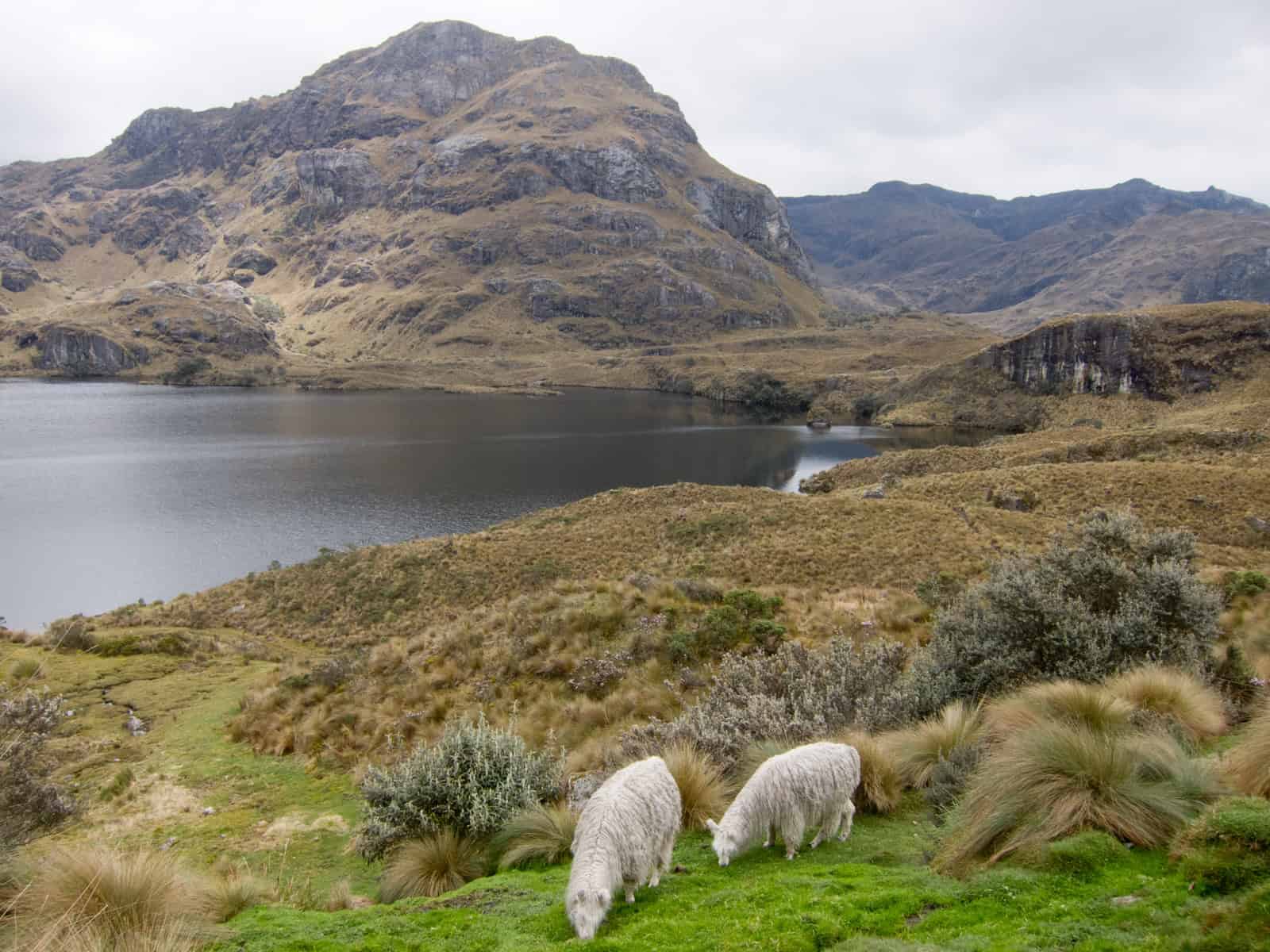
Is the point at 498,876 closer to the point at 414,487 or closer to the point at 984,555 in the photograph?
the point at 984,555

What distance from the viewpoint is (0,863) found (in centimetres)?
594

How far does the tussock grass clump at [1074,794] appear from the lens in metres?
5.17

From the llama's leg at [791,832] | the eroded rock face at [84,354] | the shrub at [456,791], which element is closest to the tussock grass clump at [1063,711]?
the llama's leg at [791,832]

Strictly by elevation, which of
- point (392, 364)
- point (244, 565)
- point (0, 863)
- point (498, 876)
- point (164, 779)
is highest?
point (392, 364)

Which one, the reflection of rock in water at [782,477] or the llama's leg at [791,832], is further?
the reflection of rock in water at [782,477]

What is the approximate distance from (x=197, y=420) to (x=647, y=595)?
109412 millimetres

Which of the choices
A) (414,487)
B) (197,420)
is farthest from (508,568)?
(197,420)

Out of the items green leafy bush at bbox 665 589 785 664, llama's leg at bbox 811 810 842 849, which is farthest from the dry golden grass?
green leafy bush at bbox 665 589 785 664

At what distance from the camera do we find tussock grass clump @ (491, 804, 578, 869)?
7.10 m

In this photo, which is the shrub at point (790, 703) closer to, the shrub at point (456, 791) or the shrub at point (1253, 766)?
the shrub at point (456, 791)

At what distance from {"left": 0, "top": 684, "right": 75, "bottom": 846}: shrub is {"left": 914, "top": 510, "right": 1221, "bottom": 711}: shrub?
37.7ft

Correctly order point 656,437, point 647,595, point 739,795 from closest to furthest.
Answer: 1. point 739,795
2. point 647,595
3. point 656,437

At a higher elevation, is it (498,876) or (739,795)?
(739,795)

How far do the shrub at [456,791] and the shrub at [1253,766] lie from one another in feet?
21.5
